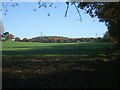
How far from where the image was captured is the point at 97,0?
66.5ft

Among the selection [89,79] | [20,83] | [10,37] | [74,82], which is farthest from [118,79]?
[10,37]

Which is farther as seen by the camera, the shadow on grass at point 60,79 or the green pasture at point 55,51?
the green pasture at point 55,51

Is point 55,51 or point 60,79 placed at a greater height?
point 55,51

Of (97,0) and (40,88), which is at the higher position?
(97,0)

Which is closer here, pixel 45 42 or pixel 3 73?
pixel 3 73

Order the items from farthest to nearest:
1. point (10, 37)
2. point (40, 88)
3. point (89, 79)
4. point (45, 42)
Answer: point (10, 37) < point (45, 42) < point (89, 79) < point (40, 88)

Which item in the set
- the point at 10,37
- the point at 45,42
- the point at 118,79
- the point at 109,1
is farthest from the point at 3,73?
the point at 10,37

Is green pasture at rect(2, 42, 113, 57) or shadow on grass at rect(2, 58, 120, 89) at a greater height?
green pasture at rect(2, 42, 113, 57)

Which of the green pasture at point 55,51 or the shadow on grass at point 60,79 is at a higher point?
the green pasture at point 55,51

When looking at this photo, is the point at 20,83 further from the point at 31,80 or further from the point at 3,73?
the point at 3,73

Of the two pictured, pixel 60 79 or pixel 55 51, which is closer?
pixel 60 79

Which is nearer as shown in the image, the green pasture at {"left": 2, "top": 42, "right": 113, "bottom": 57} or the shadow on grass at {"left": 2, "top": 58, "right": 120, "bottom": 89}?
the shadow on grass at {"left": 2, "top": 58, "right": 120, "bottom": 89}

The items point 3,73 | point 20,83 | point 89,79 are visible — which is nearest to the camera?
point 20,83

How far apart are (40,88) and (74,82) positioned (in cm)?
205
